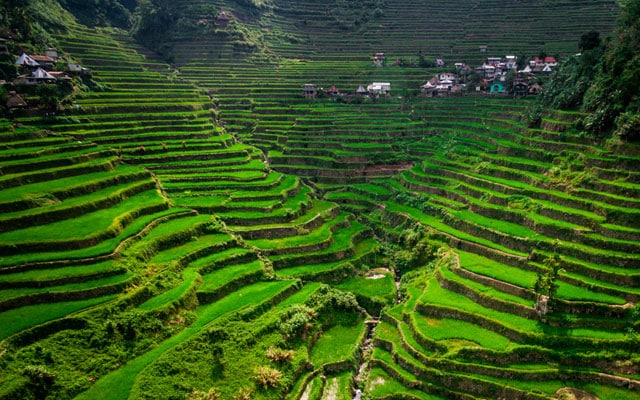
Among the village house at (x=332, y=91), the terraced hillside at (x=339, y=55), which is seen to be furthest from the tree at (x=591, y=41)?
the village house at (x=332, y=91)

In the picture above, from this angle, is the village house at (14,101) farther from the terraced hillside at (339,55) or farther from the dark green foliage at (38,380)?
the dark green foliage at (38,380)

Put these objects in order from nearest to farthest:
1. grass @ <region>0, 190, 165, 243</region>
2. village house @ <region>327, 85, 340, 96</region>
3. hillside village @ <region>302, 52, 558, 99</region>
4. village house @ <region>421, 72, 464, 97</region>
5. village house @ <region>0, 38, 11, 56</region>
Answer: grass @ <region>0, 190, 165, 243</region> → village house @ <region>0, 38, 11, 56</region> → hillside village @ <region>302, 52, 558, 99</region> → village house @ <region>421, 72, 464, 97</region> → village house @ <region>327, 85, 340, 96</region>

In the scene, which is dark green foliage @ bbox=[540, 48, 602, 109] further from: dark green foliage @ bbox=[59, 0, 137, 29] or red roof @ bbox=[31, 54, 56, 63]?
dark green foliage @ bbox=[59, 0, 137, 29]

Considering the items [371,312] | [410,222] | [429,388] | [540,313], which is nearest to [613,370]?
[540,313]

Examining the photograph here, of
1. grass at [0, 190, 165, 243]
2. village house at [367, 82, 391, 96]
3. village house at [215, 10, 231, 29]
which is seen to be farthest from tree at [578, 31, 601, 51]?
village house at [215, 10, 231, 29]

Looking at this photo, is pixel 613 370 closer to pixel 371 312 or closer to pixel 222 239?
pixel 371 312
